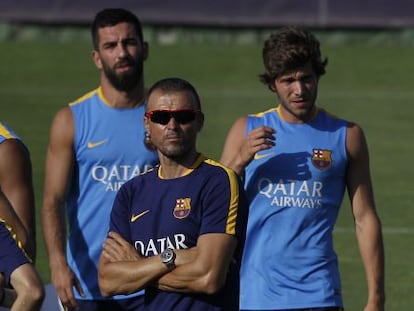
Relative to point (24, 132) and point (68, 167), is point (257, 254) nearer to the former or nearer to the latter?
point (68, 167)

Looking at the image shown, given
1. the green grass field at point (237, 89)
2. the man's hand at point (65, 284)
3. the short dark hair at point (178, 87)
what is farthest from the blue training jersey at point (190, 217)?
the green grass field at point (237, 89)

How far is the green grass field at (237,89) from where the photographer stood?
56.0 feet

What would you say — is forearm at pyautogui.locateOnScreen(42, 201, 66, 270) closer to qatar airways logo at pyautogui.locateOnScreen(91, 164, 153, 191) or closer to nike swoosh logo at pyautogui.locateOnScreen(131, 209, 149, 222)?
qatar airways logo at pyautogui.locateOnScreen(91, 164, 153, 191)

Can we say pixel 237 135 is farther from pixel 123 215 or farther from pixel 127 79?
pixel 123 215

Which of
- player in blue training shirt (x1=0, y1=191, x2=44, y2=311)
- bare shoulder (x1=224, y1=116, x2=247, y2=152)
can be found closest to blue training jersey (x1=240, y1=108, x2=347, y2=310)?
bare shoulder (x1=224, y1=116, x2=247, y2=152)

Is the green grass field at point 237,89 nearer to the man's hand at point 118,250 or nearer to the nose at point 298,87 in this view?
the nose at point 298,87

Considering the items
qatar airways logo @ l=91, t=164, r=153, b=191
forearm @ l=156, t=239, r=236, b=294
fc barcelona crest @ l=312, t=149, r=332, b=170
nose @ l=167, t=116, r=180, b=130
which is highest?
nose @ l=167, t=116, r=180, b=130

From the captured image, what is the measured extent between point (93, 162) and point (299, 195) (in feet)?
4.52

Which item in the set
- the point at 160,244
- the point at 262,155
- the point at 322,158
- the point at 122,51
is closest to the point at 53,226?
the point at 122,51

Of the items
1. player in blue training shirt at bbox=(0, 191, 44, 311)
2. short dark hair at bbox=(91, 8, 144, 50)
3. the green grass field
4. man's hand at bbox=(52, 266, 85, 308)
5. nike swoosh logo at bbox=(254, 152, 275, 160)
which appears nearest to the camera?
player in blue training shirt at bbox=(0, 191, 44, 311)

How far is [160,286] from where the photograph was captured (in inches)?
257

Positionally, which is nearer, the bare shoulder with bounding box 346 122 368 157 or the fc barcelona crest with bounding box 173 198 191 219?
the fc barcelona crest with bounding box 173 198 191 219

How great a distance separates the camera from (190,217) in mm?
6566

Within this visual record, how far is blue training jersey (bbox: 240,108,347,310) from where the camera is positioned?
776 centimetres
